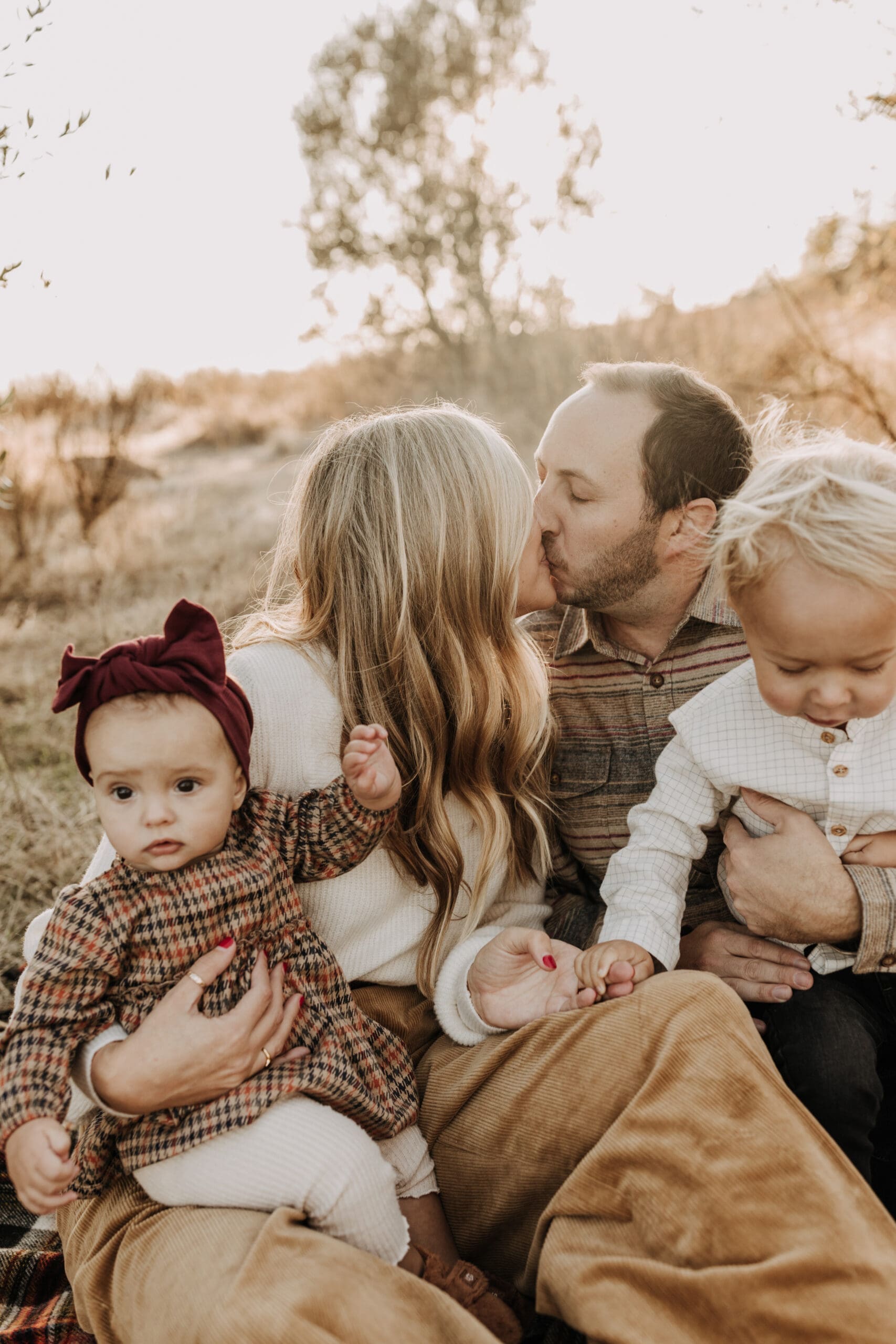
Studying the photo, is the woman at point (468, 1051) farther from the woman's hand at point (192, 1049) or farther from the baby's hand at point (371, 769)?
the baby's hand at point (371, 769)

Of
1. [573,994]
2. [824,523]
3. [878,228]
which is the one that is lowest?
[573,994]

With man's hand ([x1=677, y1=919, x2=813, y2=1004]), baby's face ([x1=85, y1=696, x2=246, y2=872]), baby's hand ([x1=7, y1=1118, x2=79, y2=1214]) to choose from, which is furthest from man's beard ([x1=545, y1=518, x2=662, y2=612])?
baby's hand ([x1=7, y1=1118, x2=79, y2=1214])

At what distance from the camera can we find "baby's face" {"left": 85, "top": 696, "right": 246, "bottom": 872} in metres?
1.79

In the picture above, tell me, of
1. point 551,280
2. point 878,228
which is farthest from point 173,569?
point 551,280

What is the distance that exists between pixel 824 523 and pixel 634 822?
2.59ft

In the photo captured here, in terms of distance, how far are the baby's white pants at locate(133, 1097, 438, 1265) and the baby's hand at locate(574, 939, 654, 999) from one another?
52 centimetres

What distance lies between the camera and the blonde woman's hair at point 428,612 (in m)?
2.27

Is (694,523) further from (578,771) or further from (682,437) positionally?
(578,771)

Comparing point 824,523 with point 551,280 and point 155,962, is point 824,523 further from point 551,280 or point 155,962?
point 551,280

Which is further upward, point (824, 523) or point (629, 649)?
point (824, 523)

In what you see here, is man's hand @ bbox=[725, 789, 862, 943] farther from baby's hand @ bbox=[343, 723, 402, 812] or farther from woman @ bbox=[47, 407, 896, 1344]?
baby's hand @ bbox=[343, 723, 402, 812]

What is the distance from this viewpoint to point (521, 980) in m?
2.19

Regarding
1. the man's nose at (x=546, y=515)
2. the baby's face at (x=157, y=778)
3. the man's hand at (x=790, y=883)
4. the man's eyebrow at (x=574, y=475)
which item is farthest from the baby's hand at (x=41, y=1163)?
the man's eyebrow at (x=574, y=475)

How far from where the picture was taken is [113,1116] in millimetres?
1850
